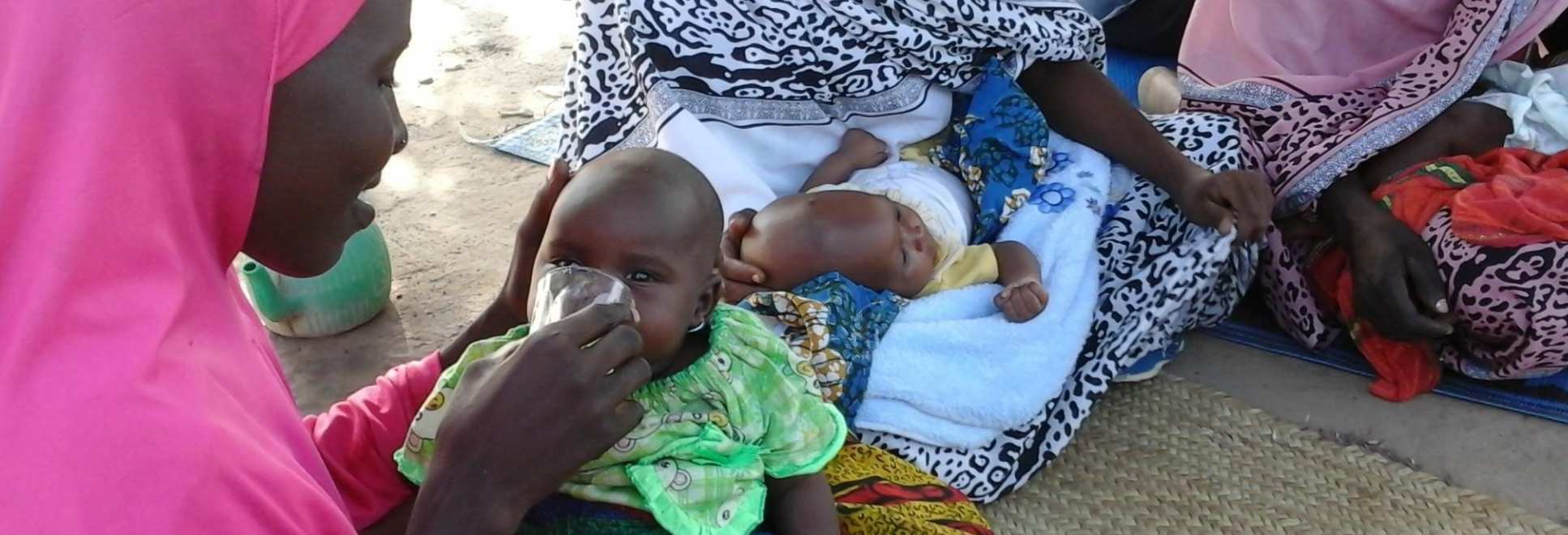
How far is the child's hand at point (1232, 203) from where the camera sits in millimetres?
2199

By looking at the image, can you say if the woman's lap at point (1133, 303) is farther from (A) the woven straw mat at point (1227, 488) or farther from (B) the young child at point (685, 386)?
(B) the young child at point (685, 386)

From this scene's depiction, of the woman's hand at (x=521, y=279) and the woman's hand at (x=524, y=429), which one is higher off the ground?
the woman's hand at (x=524, y=429)

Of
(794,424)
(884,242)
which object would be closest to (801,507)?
(794,424)

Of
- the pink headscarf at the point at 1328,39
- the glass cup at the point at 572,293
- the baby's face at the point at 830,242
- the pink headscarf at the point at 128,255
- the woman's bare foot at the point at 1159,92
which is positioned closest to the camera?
the pink headscarf at the point at 128,255

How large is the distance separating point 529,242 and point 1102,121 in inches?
51.8

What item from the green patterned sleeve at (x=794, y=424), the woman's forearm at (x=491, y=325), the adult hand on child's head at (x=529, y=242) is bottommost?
the green patterned sleeve at (x=794, y=424)

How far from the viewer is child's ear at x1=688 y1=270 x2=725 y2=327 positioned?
4.79 feet

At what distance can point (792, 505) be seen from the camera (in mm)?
1526

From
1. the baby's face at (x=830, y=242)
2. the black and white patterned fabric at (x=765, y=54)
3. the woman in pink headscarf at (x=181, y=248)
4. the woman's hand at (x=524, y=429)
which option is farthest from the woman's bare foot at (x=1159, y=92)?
the woman in pink headscarf at (x=181, y=248)

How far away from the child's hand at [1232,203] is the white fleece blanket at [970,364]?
10.9 inches

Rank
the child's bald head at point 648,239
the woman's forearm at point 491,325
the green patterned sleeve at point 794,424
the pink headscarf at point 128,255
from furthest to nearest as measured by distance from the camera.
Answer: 1. the woman's forearm at point 491,325
2. the green patterned sleeve at point 794,424
3. the child's bald head at point 648,239
4. the pink headscarf at point 128,255

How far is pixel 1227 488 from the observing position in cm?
210

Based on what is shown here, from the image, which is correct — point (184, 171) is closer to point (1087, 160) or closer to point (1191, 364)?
point (1087, 160)

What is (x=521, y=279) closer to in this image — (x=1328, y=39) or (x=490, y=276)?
(x=490, y=276)
